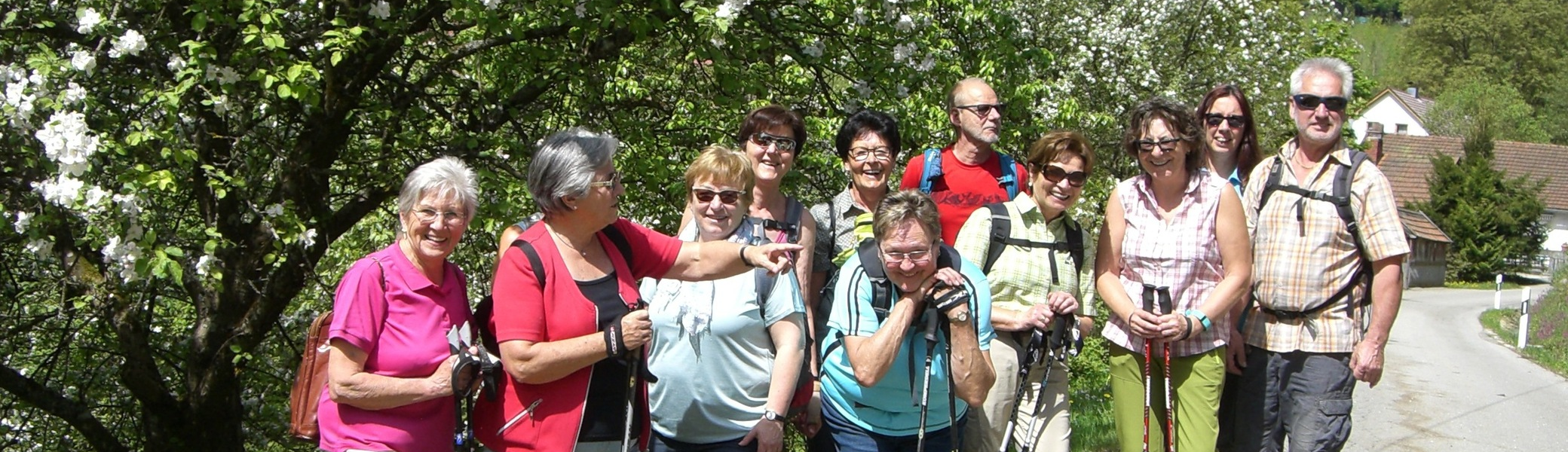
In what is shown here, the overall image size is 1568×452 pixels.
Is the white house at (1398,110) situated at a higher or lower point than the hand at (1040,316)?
higher

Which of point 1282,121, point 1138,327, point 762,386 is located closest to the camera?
point 762,386

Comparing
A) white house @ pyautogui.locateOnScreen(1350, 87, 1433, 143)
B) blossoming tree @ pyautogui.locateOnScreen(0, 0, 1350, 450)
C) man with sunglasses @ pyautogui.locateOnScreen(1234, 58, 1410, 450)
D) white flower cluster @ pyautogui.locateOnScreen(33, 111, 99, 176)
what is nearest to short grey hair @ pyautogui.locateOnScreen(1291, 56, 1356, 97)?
man with sunglasses @ pyautogui.locateOnScreen(1234, 58, 1410, 450)

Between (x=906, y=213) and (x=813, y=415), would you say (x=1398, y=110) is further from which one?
(x=906, y=213)

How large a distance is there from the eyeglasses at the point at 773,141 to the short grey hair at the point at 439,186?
3.84ft

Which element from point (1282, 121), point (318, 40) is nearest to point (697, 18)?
point (318, 40)

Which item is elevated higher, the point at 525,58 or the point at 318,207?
the point at 525,58

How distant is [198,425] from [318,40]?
101 inches

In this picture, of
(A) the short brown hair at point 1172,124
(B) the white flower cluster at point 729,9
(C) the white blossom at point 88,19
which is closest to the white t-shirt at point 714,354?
(A) the short brown hair at point 1172,124

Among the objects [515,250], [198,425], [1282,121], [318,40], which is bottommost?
[198,425]

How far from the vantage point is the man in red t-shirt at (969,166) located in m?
4.80

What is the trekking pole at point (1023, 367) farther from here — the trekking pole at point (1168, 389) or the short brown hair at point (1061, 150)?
the short brown hair at point (1061, 150)

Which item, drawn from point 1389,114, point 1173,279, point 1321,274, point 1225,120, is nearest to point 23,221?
point 1173,279

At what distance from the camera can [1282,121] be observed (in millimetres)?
18844

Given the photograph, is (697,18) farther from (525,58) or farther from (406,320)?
(406,320)
